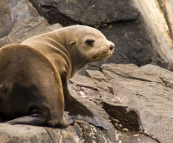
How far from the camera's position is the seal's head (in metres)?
6.23

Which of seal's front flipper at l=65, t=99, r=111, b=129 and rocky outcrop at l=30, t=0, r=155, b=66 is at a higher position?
seal's front flipper at l=65, t=99, r=111, b=129

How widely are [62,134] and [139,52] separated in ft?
20.6

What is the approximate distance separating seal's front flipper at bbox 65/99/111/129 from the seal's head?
0.96 meters

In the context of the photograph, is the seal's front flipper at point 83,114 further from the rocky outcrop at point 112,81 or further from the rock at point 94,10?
the rock at point 94,10

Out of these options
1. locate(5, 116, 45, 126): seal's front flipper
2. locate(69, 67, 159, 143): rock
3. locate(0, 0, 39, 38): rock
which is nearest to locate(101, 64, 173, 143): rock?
locate(69, 67, 159, 143): rock

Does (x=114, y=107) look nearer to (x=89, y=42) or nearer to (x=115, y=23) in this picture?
(x=89, y=42)

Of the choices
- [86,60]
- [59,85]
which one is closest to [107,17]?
[86,60]

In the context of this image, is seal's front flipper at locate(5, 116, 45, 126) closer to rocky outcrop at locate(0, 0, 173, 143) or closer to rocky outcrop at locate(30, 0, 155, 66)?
rocky outcrop at locate(0, 0, 173, 143)

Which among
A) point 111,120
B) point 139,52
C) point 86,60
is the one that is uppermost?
point 86,60

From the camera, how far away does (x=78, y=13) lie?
10.8 metres

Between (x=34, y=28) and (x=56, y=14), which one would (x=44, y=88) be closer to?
(x=34, y=28)

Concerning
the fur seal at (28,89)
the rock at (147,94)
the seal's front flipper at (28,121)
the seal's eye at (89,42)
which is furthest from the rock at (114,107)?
the seal's front flipper at (28,121)

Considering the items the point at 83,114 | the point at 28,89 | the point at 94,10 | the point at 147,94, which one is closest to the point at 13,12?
the point at 94,10

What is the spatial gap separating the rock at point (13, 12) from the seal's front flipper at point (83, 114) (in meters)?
5.19
